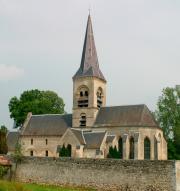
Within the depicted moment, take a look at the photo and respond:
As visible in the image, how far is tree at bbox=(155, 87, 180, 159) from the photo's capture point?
49281 millimetres

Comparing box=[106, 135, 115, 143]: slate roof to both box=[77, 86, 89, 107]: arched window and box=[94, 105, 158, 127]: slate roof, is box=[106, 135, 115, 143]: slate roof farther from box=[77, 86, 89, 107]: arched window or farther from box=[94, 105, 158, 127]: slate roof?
box=[77, 86, 89, 107]: arched window

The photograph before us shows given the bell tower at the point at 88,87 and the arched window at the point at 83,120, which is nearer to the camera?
the arched window at the point at 83,120

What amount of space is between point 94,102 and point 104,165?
74.1 feet

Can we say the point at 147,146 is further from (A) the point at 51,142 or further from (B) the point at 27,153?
(B) the point at 27,153

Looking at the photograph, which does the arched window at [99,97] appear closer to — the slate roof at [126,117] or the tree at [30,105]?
the slate roof at [126,117]

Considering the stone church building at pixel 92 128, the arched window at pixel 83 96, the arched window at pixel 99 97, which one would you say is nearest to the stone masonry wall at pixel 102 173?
the stone church building at pixel 92 128

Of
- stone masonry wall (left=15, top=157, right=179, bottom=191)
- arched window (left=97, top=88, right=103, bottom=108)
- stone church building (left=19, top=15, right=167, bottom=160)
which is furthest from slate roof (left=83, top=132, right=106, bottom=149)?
stone masonry wall (left=15, top=157, right=179, bottom=191)

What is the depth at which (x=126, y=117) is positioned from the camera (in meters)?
45.4

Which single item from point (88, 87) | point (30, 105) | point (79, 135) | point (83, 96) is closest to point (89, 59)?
point (88, 87)

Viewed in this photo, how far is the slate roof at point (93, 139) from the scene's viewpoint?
43094 millimetres

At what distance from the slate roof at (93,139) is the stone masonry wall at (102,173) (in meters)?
13.4

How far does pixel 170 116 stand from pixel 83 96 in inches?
432

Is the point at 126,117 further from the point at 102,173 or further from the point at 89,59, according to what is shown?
the point at 102,173

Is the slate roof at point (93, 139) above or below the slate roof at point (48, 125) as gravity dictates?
below
